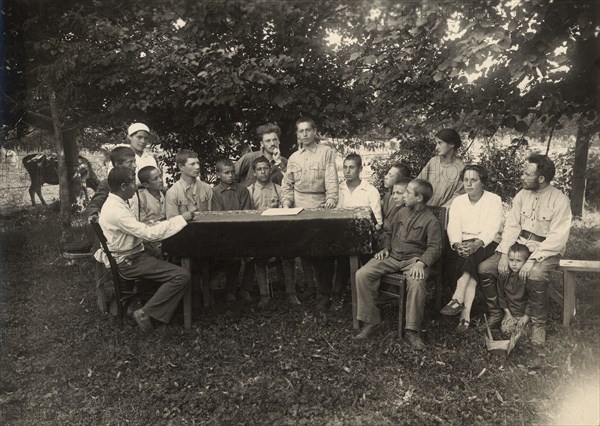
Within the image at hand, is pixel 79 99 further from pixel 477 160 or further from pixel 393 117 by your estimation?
pixel 477 160

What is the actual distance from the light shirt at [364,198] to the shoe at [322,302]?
92cm

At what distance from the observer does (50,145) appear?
13.7 metres

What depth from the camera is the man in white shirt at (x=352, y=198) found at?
15.8ft

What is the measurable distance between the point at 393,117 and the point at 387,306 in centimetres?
219

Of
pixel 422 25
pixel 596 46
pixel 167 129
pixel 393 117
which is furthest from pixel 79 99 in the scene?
pixel 596 46

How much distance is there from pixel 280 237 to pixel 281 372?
1.15 meters

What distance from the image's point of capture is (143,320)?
4367 millimetres

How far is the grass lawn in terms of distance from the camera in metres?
3.16

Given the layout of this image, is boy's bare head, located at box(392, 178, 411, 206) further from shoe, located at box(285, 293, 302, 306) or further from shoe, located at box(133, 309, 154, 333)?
shoe, located at box(133, 309, 154, 333)

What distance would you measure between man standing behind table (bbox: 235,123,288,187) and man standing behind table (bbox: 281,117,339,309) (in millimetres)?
335

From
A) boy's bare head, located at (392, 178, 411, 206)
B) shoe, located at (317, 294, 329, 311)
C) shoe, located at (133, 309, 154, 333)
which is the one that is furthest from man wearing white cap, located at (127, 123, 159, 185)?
boy's bare head, located at (392, 178, 411, 206)

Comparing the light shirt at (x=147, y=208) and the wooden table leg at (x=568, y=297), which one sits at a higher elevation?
the light shirt at (x=147, y=208)

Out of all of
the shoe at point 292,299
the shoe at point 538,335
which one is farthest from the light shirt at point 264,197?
the shoe at point 538,335

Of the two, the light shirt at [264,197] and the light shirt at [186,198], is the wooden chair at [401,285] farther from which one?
the light shirt at [186,198]
